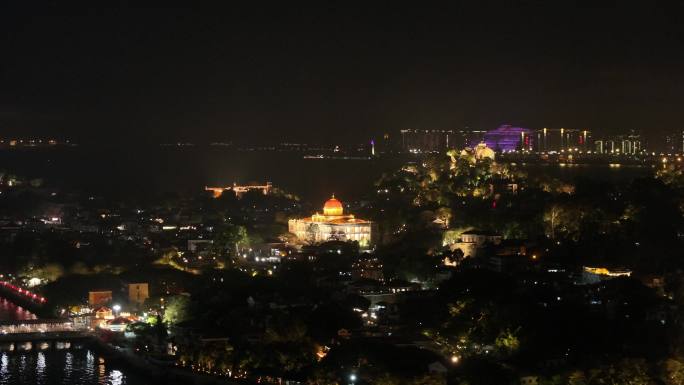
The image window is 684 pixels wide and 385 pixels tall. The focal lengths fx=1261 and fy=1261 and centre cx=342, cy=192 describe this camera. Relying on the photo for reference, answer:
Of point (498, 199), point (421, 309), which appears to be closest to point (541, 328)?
point (421, 309)

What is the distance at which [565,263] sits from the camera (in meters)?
13.6

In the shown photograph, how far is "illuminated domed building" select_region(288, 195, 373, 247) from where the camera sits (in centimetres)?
1819

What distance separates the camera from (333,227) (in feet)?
60.3

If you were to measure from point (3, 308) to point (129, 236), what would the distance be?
19.7ft

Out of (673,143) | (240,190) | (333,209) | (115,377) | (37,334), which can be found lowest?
(115,377)

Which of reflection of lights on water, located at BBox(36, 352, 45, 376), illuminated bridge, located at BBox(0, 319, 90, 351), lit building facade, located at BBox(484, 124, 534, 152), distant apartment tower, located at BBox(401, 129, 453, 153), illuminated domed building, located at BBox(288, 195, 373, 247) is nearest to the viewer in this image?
reflection of lights on water, located at BBox(36, 352, 45, 376)

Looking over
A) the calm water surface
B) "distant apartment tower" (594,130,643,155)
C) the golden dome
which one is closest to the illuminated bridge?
the calm water surface

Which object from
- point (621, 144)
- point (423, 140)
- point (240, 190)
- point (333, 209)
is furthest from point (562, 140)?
point (333, 209)

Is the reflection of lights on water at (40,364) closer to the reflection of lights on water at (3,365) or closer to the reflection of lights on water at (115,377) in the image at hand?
the reflection of lights on water at (3,365)

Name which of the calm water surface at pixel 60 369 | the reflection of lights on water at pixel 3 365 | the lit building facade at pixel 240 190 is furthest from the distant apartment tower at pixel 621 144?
the reflection of lights on water at pixel 3 365

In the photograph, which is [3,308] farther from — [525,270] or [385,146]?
[385,146]

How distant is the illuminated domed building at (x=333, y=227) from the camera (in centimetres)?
1819

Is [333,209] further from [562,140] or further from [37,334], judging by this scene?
[562,140]

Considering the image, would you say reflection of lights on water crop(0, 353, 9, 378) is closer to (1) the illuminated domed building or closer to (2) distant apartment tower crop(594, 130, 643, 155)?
(1) the illuminated domed building
